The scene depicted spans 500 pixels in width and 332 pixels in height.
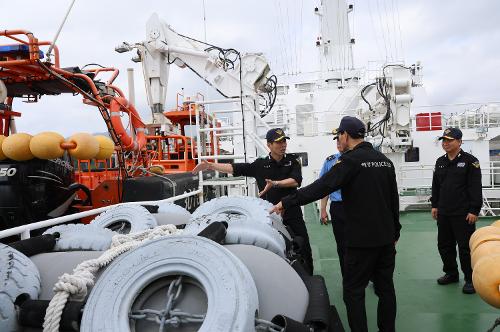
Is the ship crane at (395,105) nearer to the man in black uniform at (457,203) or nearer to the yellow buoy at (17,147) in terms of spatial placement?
the man in black uniform at (457,203)

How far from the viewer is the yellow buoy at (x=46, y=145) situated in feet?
12.6

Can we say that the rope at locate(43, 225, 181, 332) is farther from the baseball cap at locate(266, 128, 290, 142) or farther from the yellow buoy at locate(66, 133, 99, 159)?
the yellow buoy at locate(66, 133, 99, 159)

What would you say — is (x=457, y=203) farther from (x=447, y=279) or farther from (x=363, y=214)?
(x=363, y=214)

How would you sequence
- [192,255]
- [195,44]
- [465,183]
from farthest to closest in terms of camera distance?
[195,44] < [465,183] < [192,255]

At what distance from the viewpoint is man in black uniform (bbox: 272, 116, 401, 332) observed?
2422mm

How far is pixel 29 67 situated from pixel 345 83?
44.4ft

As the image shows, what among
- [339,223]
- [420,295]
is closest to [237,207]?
[339,223]

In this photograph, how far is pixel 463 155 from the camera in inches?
147

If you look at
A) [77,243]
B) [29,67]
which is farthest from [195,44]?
[77,243]

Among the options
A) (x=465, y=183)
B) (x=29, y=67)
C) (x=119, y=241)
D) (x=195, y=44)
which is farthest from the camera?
(x=195, y=44)

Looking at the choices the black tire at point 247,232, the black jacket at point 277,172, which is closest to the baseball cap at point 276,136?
the black jacket at point 277,172

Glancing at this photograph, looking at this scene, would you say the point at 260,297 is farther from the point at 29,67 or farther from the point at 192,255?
the point at 29,67

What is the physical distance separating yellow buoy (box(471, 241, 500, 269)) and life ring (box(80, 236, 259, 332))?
1.53 metres

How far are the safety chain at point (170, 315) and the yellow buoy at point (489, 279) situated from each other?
1.51 metres
